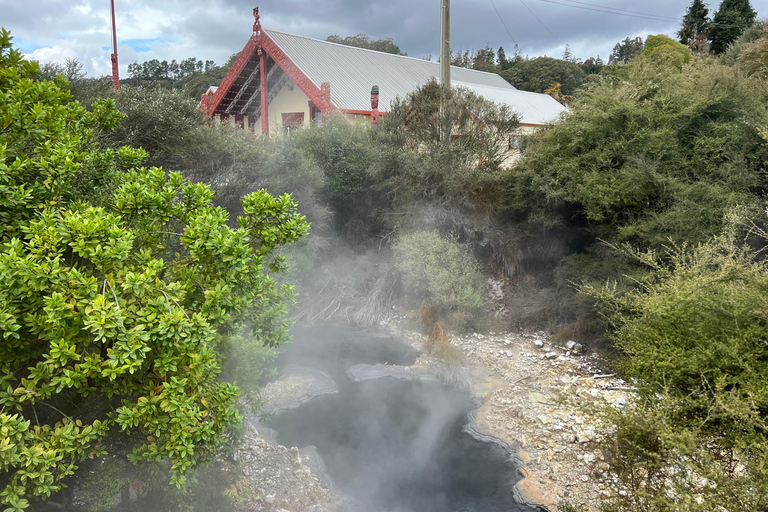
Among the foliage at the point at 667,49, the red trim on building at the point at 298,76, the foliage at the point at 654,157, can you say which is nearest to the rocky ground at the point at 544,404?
the foliage at the point at 654,157

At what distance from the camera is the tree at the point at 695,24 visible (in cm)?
2849

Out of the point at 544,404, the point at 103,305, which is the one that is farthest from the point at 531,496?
the point at 103,305

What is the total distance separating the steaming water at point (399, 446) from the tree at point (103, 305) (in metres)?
4.24

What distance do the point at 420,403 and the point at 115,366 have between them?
8.21 m

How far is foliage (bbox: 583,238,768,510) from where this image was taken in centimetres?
448

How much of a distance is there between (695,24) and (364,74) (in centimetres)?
2184

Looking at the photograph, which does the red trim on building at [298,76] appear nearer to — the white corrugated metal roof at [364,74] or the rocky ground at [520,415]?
the white corrugated metal roof at [364,74]

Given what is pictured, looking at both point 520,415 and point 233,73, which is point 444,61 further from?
point 233,73

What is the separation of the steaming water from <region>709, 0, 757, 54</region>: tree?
2696cm

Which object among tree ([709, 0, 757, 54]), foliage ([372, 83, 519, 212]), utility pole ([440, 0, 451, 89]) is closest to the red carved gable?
foliage ([372, 83, 519, 212])

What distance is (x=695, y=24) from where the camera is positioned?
29516 mm

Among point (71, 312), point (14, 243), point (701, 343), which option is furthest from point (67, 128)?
point (701, 343)

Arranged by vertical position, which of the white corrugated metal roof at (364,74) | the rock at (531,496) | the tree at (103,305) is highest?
the white corrugated metal roof at (364,74)

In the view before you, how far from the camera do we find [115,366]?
3.33 metres
